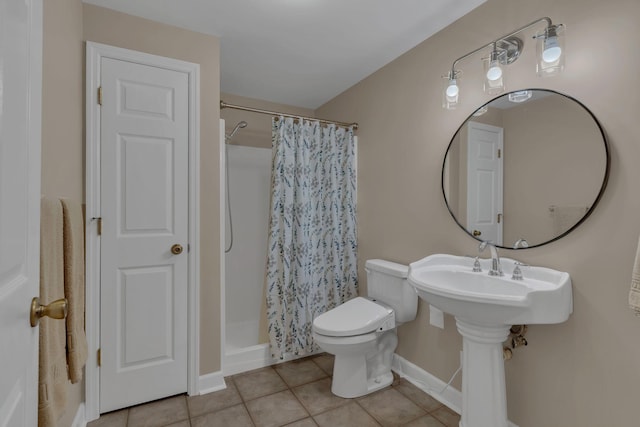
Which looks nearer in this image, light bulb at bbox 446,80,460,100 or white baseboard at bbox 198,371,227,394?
light bulb at bbox 446,80,460,100

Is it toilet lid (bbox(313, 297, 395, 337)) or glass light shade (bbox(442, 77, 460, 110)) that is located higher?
glass light shade (bbox(442, 77, 460, 110))

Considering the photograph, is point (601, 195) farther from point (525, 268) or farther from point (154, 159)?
point (154, 159)

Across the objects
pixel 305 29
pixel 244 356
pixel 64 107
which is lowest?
pixel 244 356

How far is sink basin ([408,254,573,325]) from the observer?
1270 mm

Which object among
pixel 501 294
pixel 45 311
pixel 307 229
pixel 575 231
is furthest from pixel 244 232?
pixel 575 231

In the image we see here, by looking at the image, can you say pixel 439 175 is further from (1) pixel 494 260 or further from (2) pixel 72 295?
(2) pixel 72 295

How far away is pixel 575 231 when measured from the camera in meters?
1.41

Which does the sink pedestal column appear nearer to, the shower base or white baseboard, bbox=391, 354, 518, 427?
white baseboard, bbox=391, 354, 518, 427

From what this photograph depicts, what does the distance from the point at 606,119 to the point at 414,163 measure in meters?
1.05

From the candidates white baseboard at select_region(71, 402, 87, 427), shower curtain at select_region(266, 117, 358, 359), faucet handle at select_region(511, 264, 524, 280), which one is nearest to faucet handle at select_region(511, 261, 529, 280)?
faucet handle at select_region(511, 264, 524, 280)

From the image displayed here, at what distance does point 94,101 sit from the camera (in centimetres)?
178

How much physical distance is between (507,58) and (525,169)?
0.58 m

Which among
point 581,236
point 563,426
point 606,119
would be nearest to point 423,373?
point 563,426

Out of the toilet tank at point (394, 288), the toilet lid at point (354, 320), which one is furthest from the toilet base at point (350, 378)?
the toilet tank at point (394, 288)
